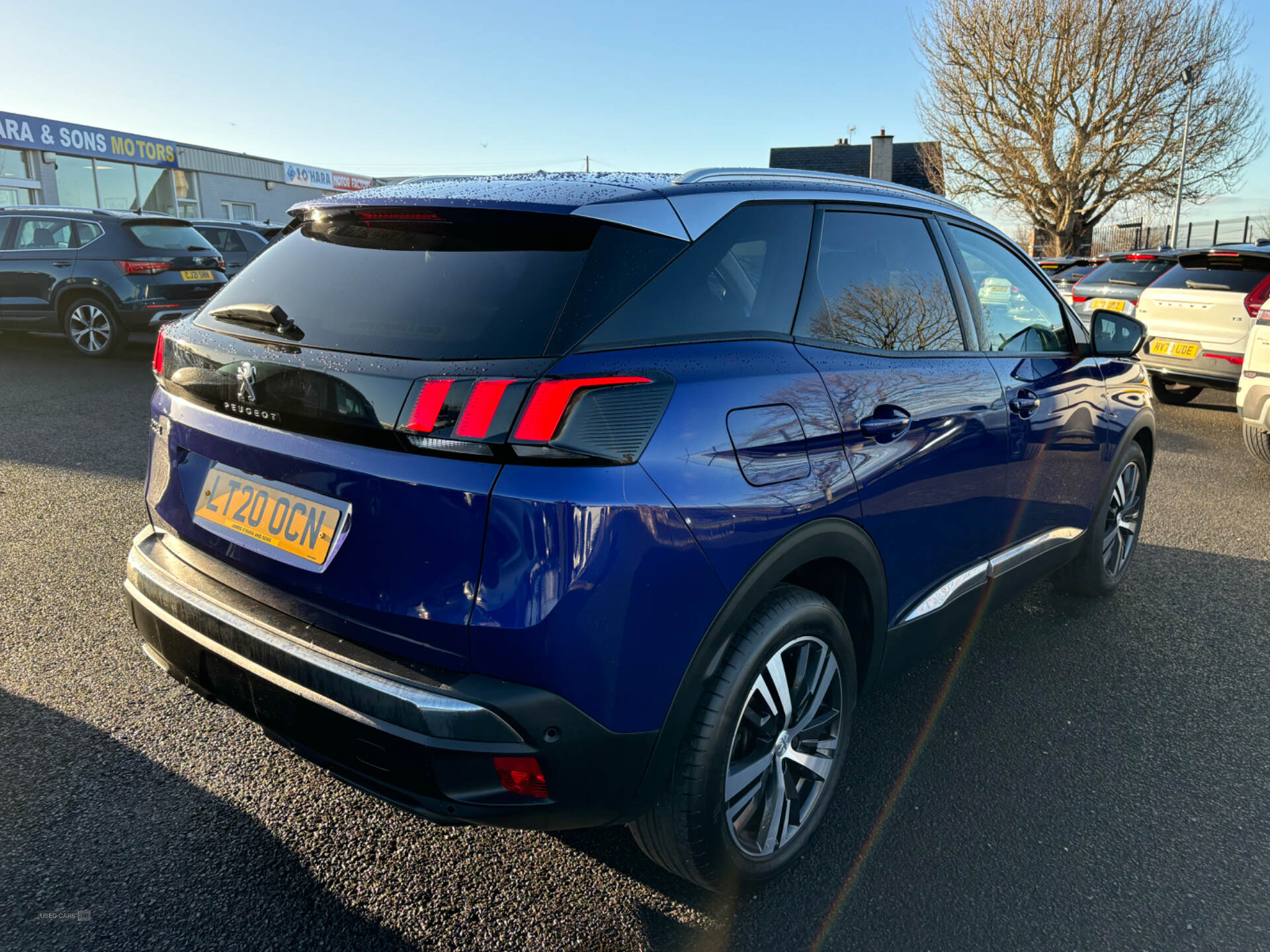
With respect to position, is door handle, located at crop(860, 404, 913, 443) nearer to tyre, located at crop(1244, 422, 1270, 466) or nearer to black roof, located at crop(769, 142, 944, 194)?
tyre, located at crop(1244, 422, 1270, 466)

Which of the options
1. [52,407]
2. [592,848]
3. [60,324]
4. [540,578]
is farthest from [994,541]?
[60,324]

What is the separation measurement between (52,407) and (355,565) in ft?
24.8

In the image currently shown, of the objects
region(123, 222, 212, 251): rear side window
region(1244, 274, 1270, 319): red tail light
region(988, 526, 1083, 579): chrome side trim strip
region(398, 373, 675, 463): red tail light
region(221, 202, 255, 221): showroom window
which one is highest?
region(221, 202, 255, 221): showroom window

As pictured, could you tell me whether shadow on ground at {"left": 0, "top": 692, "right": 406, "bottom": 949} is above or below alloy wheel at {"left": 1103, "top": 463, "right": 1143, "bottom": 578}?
below

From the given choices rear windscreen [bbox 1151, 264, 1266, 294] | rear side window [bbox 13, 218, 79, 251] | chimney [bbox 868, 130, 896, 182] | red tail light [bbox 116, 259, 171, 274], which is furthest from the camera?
chimney [bbox 868, 130, 896, 182]

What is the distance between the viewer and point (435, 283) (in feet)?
6.40

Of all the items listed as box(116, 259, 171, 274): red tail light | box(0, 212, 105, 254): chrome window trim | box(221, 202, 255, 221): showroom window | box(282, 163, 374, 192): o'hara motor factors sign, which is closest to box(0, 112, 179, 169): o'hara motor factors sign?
box(221, 202, 255, 221): showroom window

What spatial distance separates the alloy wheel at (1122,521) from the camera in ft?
13.2

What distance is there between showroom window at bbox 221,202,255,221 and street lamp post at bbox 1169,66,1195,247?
31754mm

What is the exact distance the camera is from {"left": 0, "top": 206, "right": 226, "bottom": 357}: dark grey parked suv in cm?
1023

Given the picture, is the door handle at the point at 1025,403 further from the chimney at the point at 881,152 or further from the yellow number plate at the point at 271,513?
the chimney at the point at 881,152

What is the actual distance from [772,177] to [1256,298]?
7669 millimetres

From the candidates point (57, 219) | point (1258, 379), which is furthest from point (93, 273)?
point (1258, 379)

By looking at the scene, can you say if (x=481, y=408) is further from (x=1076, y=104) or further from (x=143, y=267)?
(x=1076, y=104)
